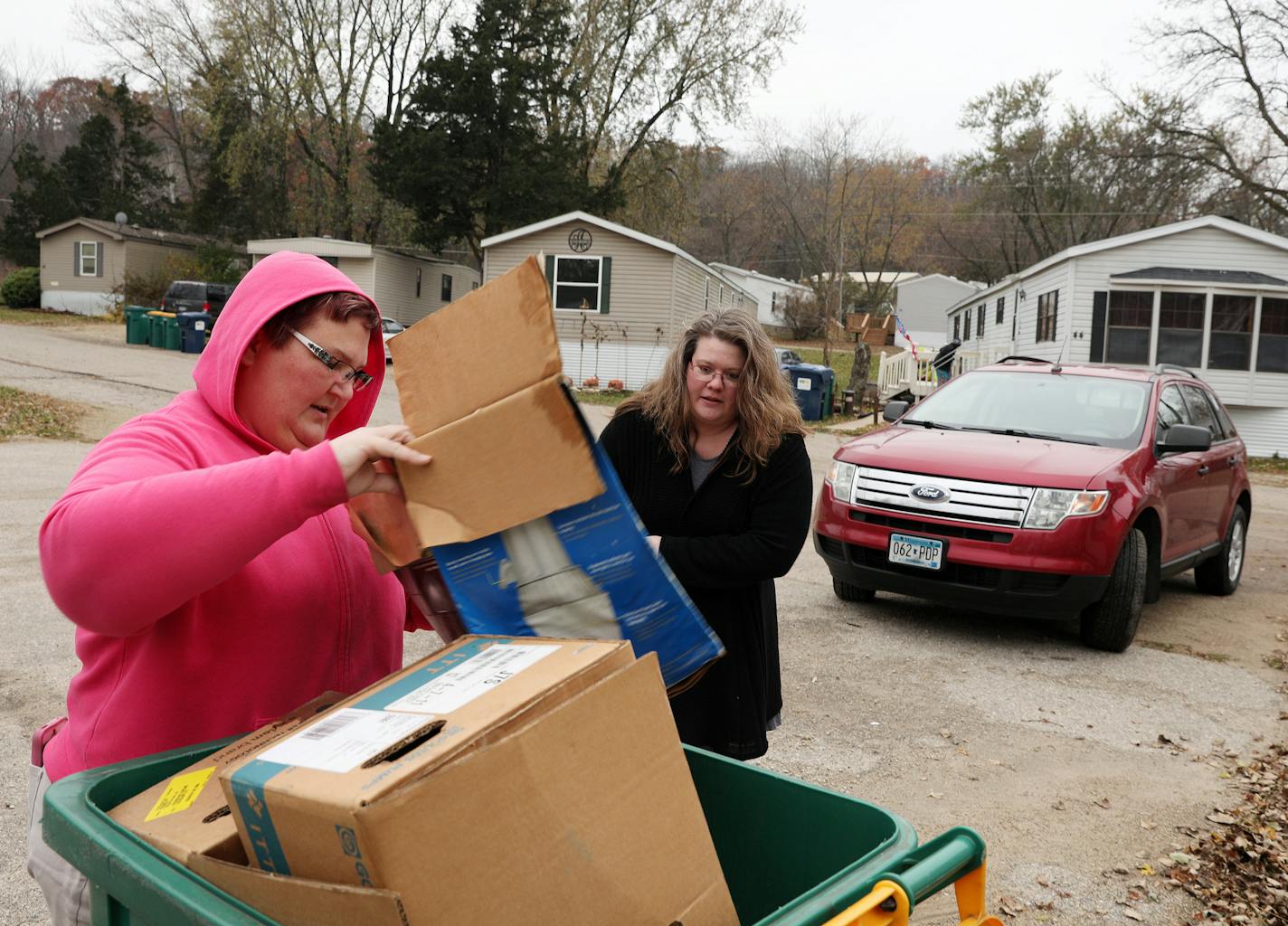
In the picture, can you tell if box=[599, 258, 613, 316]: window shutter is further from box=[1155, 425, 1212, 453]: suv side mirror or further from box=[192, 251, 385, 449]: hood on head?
box=[192, 251, 385, 449]: hood on head

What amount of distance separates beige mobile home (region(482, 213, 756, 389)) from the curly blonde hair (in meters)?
24.0

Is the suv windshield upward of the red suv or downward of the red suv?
upward

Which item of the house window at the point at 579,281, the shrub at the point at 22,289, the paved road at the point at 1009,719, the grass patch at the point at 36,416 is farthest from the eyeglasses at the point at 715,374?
the shrub at the point at 22,289

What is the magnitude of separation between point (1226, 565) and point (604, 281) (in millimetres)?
20716

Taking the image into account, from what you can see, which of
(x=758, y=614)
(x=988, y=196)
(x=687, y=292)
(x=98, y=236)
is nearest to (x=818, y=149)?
(x=687, y=292)

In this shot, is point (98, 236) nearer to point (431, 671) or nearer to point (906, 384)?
point (906, 384)

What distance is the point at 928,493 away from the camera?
6.65 metres

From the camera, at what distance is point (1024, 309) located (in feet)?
97.2

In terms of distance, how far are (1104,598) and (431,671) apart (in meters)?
5.98

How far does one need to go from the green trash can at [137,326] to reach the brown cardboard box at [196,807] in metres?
30.0

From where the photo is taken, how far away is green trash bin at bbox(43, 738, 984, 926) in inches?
51.7

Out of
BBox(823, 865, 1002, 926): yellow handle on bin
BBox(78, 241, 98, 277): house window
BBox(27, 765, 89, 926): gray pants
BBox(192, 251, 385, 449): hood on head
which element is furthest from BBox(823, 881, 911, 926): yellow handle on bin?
BBox(78, 241, 98, 277): house window

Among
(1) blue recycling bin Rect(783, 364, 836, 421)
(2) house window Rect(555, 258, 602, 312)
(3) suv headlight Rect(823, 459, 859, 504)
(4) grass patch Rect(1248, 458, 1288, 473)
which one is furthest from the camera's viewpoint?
(2) house window Rect(555, 258, 602, 312)

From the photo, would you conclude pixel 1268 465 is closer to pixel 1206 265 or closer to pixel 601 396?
pixel 1206 265
